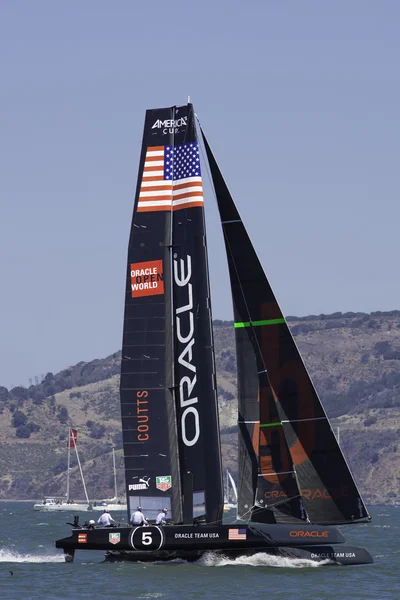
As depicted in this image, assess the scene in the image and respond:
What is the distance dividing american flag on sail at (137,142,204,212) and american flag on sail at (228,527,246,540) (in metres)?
7.39

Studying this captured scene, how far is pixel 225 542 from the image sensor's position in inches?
1127

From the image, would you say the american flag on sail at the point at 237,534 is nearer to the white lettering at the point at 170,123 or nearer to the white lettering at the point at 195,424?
the white lettering at the point at 195,424

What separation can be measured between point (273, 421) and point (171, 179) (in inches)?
237

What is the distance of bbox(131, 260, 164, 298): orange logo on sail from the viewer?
30281 millimetres

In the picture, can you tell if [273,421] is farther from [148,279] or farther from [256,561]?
[148,279]

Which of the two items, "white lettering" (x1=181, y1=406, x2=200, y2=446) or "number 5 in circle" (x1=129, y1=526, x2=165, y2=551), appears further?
"white lettering" (x1=181, y1=406, x2=200, y2=446)

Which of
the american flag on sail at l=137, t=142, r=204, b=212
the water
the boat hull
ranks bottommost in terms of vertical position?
the water

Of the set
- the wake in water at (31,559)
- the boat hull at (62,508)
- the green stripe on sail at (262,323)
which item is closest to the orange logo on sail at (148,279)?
the green stripe on sail at (262,323)

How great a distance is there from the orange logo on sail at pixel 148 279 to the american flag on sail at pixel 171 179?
129 centimetres

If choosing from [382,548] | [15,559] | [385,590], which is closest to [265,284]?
[385,590]

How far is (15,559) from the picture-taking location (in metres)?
33.8

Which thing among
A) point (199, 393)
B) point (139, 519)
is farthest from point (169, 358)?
point (139, 519)

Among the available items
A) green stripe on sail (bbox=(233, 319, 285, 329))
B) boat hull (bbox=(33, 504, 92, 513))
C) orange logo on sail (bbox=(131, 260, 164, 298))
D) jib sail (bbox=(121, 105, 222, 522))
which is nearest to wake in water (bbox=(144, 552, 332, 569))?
jib sail (bbox=(121, 105, 222, 522))

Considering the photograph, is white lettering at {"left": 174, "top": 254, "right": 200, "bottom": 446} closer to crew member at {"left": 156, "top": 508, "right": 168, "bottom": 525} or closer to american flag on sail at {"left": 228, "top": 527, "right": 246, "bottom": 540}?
crew member at {"left": 156, "top": 508, "right": 168, "bottom": 525}
